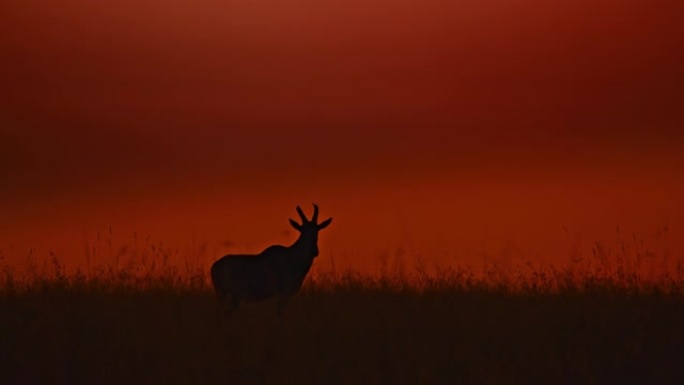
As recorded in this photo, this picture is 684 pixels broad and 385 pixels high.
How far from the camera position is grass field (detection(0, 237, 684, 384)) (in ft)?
31.0

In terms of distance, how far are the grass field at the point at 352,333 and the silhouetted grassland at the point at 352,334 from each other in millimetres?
18

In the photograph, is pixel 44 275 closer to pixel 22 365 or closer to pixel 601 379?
pixel 22 365

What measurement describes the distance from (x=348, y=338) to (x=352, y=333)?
0.24 meters

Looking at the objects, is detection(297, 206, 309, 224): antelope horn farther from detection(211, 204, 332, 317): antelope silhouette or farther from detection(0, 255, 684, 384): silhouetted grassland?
detection(0, 255, 684, 384): silhouetted grassland

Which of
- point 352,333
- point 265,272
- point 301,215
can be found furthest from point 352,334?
point 301,215

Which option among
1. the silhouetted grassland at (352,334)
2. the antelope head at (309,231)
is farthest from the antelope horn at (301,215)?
the silhouetted grassland at (352,334)

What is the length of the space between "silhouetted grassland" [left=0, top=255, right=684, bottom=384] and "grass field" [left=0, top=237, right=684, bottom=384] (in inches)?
0.7

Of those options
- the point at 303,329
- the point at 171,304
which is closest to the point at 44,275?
the point at 171,304

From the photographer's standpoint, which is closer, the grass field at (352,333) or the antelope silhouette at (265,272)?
the grass field at (352,333)

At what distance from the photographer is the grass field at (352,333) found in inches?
372

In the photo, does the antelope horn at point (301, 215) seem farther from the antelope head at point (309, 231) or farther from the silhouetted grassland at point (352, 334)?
the silhouetted grassland at point (352, 334)

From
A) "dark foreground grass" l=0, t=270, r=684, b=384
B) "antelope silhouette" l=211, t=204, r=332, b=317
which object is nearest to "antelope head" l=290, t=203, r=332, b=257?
"antelope silhouette" l=211, t=204, r=332, b=317

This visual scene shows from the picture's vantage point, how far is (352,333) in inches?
438

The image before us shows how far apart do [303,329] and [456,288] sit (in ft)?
12.3
